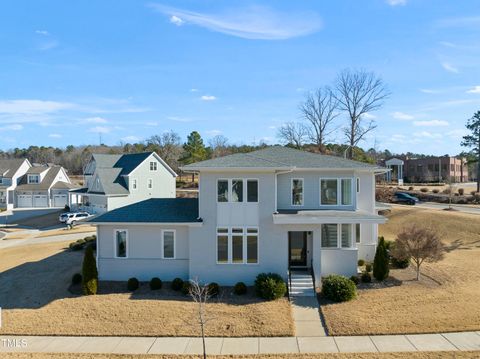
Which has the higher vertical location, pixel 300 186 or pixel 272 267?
pixel 300 186

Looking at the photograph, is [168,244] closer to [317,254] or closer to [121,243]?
[121,243]

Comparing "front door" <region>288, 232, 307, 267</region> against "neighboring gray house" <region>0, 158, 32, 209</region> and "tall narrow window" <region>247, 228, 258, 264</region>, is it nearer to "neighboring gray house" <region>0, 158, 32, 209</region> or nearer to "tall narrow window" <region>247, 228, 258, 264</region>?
"tall narrow window" <region>247, 228, 258, 264</region>

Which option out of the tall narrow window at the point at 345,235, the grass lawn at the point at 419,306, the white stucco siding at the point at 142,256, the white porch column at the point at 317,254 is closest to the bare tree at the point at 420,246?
the grass lawn at the point at 419,306

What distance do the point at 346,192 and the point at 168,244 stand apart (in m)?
10.3

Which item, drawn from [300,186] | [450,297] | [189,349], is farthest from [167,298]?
[450,297]

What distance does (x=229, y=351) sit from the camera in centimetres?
1420

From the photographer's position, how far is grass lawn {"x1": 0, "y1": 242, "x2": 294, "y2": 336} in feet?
52.5

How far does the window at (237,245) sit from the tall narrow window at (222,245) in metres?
0.37

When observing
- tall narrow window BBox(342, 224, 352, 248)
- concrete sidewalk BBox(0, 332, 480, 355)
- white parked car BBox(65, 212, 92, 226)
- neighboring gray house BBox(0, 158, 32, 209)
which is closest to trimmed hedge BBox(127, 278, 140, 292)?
concrete sidewalk BBox(0, 332, 480, 355)

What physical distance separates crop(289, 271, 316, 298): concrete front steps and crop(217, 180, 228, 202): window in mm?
5299

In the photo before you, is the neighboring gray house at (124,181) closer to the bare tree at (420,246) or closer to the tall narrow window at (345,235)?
the tall narrow window at (345,235)

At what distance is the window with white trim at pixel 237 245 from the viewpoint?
68.1 ft

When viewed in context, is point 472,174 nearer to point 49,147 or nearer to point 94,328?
point 94,328

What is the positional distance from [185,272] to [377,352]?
35.5 ft
